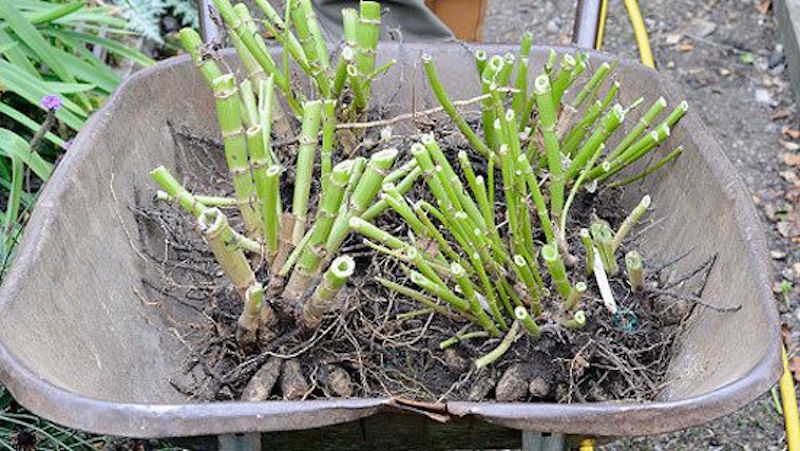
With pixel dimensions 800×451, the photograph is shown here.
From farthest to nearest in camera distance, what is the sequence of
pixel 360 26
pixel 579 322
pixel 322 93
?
pixel 322 93 < pixel 360 26 < pixel 579 322

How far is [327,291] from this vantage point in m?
1.13

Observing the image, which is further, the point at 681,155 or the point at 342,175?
the point at 681,155

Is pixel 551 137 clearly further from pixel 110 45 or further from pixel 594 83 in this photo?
pixel 110 45

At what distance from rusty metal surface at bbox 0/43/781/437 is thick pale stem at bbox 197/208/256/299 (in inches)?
6.2

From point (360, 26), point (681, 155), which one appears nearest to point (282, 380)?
point (360, 26)

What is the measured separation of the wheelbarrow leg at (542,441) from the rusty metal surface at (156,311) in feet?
0.12

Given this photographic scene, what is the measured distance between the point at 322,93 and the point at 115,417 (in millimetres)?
642

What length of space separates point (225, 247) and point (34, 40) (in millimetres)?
1180

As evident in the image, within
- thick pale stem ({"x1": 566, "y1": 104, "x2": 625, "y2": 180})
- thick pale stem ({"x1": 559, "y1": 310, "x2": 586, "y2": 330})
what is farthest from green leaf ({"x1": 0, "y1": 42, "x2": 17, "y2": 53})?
thick pale stem ({"x1": 559, "y1": 310, "x2": 586, "y2": 330})

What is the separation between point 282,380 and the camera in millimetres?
1206

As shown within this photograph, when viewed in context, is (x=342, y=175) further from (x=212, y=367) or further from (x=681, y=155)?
(x=681, y=155)

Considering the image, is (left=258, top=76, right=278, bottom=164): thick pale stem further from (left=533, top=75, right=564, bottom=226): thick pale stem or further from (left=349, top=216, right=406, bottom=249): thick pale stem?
(left=533, top=75, right=564, bottom=226): thick pale stem

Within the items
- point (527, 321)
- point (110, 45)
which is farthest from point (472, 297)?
point (110, 45)

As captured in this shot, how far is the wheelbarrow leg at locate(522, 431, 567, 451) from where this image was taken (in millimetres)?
988
